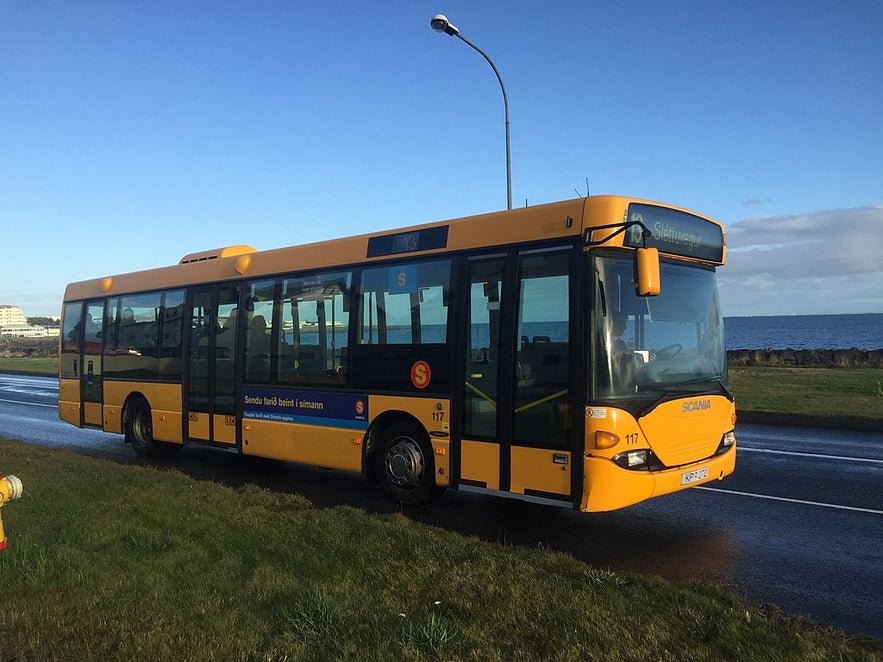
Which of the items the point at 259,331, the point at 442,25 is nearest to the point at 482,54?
the point at 442,25

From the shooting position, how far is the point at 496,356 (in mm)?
7312

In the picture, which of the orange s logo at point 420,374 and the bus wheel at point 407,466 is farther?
the bus wheel at point 407,466

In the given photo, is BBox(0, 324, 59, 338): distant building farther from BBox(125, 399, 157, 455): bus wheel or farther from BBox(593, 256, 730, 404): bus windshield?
BBox(593, 256, 730, 404): bus windshield

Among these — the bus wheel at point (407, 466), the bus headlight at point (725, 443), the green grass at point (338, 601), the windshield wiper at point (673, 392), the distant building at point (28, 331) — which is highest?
the distant building at point (28, 331)

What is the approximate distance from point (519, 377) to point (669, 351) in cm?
149

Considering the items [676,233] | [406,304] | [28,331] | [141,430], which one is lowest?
[141,430]

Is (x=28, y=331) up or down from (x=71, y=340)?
up

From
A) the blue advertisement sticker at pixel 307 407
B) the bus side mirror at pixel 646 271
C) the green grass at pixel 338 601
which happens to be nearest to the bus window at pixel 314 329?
the blue advertisement sticker at pixel 307 407

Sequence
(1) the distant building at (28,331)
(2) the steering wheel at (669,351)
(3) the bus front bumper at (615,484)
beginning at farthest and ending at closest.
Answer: (1) the distant building at (28,331), (2) the steering wheel at (669,351), (3) the bus front bumper at (615,484)

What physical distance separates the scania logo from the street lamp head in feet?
36.0

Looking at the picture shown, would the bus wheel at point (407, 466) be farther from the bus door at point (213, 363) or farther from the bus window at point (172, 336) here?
the bus window at point (172, 336)

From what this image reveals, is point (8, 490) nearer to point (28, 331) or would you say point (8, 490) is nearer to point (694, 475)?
point (694, 475)

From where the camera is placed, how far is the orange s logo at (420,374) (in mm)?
7984

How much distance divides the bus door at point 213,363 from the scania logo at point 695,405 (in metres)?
6.43
